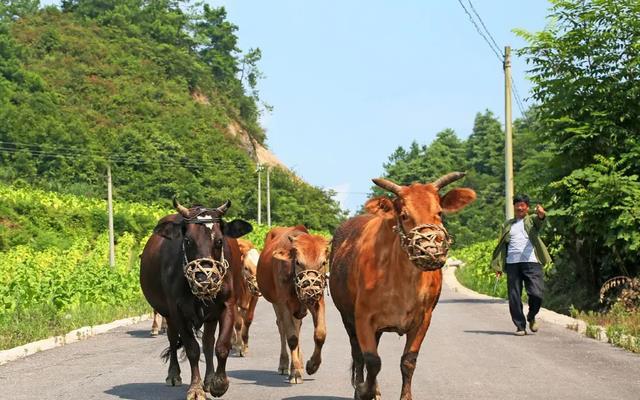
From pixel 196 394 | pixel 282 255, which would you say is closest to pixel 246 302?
pixel 282 255

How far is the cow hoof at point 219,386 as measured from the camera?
9977 millimetres

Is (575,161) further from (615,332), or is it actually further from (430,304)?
(430,304)

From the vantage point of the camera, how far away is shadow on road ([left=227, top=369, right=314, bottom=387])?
37.4 ft

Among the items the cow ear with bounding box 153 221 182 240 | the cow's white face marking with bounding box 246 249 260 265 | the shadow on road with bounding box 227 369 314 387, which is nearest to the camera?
the cow ear with bounding box 153 221 182 240

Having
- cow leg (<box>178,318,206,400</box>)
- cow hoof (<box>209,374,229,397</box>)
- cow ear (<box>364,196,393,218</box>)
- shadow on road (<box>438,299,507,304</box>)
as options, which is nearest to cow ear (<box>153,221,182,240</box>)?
cow leg (<box>178,318,206,400</box>)

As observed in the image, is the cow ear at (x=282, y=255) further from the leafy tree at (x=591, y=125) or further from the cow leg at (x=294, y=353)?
the leafy tree at (x=591, y=125)

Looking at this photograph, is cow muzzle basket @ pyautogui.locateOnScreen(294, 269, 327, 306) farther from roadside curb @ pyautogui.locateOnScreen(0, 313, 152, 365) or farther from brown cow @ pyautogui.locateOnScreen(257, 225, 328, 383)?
roadside curb @ pyautogui.locateOnScreen(0, 313, 152, 365)

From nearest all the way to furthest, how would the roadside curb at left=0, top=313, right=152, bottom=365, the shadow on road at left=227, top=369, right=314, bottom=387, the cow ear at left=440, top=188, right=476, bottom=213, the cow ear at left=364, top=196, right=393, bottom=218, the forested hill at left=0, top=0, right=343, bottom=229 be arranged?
the cow ear at left=440, top=188, right=476, bottom=213
the cow ear at left=364, top=196, right=393, bottom=218
the shadow on road at left=227, top=369, right=314, bottom=387
the roadside curb at left=0, top=313, right=152, bottom=365
the forested hill at left=0, top=0, right=343, bottom=229

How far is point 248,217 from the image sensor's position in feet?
277

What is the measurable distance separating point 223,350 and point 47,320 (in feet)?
30.4

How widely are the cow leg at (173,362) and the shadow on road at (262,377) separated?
31.7 inches

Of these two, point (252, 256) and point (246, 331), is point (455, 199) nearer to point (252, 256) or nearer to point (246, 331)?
point (246, 331)

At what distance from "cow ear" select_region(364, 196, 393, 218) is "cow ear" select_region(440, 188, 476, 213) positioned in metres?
0.42

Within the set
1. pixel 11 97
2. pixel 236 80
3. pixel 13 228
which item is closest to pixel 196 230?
pixel 13 228
